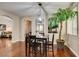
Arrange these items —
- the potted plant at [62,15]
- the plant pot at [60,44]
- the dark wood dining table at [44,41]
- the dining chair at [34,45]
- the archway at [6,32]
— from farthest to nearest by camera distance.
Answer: the archway at [6,32] < the plant pot at [60,44] < the dining chair at [34,45] < the dark wood dining table at [44,41] < the potted plant at [62,15]

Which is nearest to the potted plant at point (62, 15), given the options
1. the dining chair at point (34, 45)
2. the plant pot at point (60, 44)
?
the plant pot at point (60, 44)

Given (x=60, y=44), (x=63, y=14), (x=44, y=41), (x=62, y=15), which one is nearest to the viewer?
(x=63, y=14)

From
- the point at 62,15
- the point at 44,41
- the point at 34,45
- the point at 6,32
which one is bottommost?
the point at 34,45

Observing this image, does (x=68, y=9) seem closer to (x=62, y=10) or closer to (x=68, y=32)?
(x=62, y=10)

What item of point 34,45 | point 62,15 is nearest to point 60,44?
point 34,45

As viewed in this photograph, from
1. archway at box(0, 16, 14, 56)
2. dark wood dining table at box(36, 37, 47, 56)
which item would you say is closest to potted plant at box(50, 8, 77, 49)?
Answer: dark wood dining table at box(36, 37, 47, 56)

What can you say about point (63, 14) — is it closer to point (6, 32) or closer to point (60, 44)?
point (60, 44)

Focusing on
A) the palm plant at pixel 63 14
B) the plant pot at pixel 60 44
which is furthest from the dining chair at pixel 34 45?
the palm plant at pixel 63 14

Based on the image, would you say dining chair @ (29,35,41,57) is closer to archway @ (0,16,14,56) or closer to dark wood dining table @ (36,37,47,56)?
dark wood dining table @ (36,37,47,56)

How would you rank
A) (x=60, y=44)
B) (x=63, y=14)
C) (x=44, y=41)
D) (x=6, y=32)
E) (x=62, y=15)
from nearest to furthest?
(x=63, y=14) → (x=62, y=15) → (x=44, y=41) → (x=60, y=44) → (x=6, y=32)

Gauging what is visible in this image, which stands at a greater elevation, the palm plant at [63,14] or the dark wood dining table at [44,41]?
the palm plant at [63,14]

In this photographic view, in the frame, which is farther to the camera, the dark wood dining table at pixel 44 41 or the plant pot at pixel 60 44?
the plant pot at pixel 60 44

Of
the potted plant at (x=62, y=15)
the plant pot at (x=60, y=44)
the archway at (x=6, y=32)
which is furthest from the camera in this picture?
the archway at (x=6, y=32)

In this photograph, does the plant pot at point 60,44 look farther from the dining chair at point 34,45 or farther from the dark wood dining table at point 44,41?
the dining chair at point 34,45
